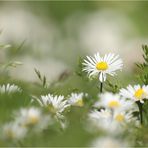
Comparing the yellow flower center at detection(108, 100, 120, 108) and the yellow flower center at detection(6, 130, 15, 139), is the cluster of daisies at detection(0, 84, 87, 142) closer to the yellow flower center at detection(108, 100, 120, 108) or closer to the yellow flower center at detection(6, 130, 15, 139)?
the yellow flower center at detection(6, 130, 15, 139)

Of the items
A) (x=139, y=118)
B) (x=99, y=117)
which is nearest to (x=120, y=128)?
(x=99, y=117)

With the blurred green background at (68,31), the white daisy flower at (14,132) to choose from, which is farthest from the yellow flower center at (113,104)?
the blurred green background at (68,31)

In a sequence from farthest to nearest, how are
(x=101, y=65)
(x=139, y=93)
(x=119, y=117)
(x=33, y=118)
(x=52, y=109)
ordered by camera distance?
1. (x=101, y=65)
2. (x=139, y=93)
3. (x=52, y=109)
4. (x=119, y=117)
5. (x=33, y=118)

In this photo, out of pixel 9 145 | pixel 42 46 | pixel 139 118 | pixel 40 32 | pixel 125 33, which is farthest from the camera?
pixel 125 33

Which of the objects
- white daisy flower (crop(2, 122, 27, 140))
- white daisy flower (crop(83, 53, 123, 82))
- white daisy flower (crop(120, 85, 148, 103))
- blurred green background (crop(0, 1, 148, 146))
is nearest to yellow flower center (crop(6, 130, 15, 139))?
white daisy flower (crop(2, 122, 27, 140))

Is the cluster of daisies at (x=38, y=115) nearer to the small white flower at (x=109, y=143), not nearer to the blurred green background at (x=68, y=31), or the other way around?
the small white flower at (x=109, y=143)

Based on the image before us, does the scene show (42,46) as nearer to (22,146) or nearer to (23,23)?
(23,23)

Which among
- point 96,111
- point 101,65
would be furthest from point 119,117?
point 101,65

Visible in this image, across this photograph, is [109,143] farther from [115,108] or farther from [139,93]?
[139,93]
